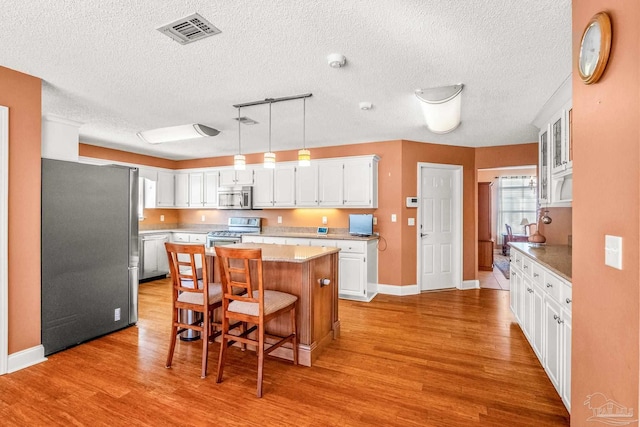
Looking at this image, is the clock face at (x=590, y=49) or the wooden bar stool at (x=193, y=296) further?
the wooden bar stool at (x=193, y=296)

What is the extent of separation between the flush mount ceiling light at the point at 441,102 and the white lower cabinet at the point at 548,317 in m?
1.56

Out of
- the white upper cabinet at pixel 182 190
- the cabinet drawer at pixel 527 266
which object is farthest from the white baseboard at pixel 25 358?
the cabinet drawer at pixel 527 266

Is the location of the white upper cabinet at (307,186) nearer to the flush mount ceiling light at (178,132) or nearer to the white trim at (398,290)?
the flush mount ceiling light at (178,132)

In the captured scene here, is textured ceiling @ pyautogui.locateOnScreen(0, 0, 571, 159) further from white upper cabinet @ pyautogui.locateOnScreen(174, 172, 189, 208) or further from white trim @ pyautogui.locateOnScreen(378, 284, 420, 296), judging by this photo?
white upper cabinet @ pyautogui.locateOnScreen(174, 172, 189, 208)

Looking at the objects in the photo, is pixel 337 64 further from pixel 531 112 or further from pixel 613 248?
pixel 531 112

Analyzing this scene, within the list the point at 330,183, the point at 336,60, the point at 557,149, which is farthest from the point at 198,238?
the point at 557,149

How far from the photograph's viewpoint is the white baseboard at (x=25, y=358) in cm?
248

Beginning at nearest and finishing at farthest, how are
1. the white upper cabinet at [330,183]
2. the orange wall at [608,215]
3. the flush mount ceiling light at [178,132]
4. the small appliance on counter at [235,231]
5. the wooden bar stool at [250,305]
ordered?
1. the orange wall at [608,215]
2. the wooden bar stool at [250,305]
3. the flush mount ceiling light at [178,132]
4. the white upper cabinet at [330,183]
5. the small appliance on counter at [235,231]

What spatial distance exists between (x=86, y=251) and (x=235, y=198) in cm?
300

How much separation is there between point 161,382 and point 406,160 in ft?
13.8

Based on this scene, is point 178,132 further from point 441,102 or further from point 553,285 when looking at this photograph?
point 553,285

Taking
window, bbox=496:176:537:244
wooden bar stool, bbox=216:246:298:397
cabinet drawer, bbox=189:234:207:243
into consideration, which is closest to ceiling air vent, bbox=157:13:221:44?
wooden bar stool, bbox=216:246:298:397

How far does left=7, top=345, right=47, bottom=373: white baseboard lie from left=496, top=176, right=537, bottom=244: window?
35.8 feet

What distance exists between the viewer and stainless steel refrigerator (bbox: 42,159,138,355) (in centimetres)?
278
